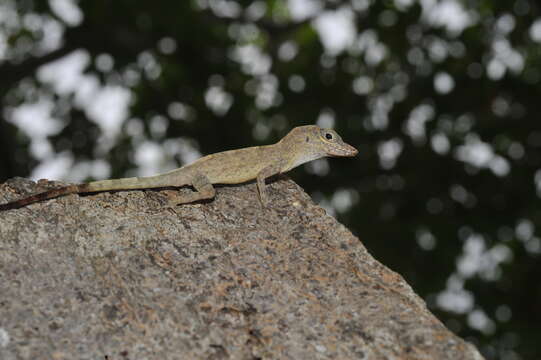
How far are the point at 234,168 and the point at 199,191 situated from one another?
0.56 m

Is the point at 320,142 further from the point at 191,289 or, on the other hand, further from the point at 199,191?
the point at 191,289

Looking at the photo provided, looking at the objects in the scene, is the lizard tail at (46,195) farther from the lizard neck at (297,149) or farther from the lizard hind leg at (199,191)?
the lizard neck at (297,149)

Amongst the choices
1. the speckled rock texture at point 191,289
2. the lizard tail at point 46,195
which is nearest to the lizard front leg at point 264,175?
the speckled rock texture at point 191,289

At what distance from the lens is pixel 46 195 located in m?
3.98

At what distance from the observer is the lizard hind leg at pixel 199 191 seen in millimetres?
4359

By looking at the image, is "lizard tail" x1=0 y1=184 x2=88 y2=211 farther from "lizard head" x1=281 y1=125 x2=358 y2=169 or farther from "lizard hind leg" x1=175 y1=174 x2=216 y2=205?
"lizard head" x1=281 y1=125 x2=358 y2=169

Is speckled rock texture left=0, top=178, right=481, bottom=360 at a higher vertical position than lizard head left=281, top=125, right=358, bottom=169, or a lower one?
lower

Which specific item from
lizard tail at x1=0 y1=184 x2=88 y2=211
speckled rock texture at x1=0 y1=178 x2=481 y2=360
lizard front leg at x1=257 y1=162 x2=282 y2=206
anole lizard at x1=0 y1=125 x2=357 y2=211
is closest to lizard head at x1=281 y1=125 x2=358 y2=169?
anole lizard at x1=0 y1=125 x2=357 y2=211

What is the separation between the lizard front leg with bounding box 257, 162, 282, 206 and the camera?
4.56 meters

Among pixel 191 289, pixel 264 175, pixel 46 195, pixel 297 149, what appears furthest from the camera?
pixel 297 149

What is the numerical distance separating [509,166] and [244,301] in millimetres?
7248

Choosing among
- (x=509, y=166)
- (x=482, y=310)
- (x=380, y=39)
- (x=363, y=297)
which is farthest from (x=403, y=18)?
(x=363, y=297)

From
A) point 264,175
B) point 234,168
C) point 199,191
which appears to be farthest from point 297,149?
point 199,191

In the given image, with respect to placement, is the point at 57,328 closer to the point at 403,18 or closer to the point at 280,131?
the point at 280,131
